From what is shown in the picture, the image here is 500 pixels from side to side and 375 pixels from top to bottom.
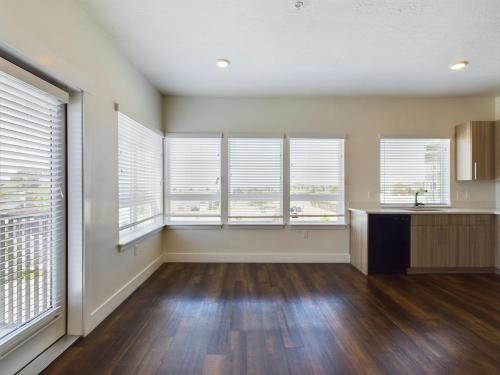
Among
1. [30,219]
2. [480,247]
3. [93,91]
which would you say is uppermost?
[93,91]

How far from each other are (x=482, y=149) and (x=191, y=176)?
4.52 meters

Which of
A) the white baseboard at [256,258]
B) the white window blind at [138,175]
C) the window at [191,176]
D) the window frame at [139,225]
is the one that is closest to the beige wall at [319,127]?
the white baseboard at [256,258]

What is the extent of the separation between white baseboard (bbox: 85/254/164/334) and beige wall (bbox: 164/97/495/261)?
70 centimetres

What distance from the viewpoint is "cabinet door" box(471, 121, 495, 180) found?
395 centimetres

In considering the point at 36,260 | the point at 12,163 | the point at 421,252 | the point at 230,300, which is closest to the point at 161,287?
the point at 230,300

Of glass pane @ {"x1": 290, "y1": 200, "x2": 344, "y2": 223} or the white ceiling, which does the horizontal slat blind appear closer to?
the white ceiling

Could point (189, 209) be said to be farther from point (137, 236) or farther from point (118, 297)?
point (118, 297)

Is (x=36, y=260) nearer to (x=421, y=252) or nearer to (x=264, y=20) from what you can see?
(x=264, y=20)

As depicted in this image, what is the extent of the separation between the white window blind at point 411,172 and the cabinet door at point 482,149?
351mm

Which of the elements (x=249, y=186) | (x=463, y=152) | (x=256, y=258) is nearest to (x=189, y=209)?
(x=249, y=186)

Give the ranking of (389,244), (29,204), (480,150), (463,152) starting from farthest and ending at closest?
(463,152), (480,150), (389,244), (29,204)

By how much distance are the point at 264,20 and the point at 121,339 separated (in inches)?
116

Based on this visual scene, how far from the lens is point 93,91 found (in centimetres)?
231

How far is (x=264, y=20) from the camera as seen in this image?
2.28 metres
